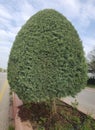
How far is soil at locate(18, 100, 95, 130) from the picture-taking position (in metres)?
6.01

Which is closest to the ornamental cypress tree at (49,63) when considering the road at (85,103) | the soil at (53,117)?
the soil at (53,117)

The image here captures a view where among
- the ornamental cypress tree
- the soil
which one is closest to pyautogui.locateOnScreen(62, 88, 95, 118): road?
the soil

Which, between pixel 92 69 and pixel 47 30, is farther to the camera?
pixel 92 69

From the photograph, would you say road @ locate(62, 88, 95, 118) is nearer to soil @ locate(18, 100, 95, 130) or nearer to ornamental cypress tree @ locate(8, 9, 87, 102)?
soil @ locate(18, 100, 95, 130)

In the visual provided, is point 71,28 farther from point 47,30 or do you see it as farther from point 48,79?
point 48,79

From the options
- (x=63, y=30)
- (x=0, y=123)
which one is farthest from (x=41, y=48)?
(x=0, y=123)

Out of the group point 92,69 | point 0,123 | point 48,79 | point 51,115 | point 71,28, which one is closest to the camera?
point 48,79

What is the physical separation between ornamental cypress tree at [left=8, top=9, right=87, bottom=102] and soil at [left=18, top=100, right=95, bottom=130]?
2.10 ft

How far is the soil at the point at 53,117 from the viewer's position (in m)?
6.01

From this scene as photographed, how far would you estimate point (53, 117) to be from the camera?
21.7 feet

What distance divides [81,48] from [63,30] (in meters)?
0.57

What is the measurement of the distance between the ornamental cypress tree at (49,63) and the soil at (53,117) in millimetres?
640

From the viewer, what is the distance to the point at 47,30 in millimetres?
6164

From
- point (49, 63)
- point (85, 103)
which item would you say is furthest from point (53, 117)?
point (85, 103)
